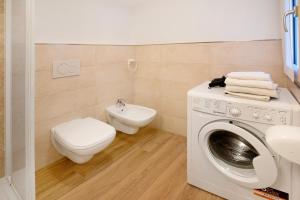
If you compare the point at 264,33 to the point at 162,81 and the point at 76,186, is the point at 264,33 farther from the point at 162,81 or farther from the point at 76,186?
the point at 76,186

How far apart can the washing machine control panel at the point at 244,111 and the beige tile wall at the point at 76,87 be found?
125 cm

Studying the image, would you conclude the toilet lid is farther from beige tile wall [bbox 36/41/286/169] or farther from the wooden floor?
the wooden floor

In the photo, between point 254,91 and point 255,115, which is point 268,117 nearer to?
point 255,115

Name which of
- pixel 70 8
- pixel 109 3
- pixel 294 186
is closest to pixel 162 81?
pixel 109 3

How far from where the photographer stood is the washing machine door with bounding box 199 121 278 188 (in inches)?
43.3

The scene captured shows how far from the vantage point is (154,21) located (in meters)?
2.38

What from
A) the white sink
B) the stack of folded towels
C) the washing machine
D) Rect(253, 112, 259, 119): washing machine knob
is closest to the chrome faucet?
the washing machine

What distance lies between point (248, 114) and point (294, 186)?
0.49 m

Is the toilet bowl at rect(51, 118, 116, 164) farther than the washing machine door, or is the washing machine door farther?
the toilet bowl at rect(51, 118, 116, 164)

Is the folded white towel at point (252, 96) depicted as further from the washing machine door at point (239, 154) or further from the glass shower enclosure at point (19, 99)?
the glass shower enclosure at point (19, 99)

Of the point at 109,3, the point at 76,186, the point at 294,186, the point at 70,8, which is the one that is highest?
the point at 109,3

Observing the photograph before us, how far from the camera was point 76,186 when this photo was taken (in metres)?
1.52

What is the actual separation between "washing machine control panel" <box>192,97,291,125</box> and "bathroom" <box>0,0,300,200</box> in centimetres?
3

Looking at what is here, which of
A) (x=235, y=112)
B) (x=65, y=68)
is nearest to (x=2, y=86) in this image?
(x=65, y=68)
